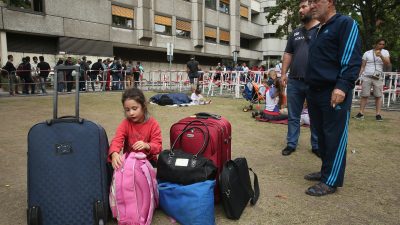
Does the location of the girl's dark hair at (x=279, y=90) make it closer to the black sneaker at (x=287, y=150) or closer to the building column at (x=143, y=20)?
the black sneaker at (x=287, y=150)

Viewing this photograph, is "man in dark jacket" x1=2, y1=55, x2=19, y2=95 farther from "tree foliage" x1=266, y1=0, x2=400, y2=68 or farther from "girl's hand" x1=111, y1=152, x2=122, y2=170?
"tree foliage" x1=266, y1=0, x2=400, y2=68

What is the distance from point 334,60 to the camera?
3.16 m

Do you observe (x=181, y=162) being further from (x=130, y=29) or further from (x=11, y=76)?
(x=130, y=29)

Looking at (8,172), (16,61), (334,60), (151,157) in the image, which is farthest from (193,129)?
(16,61)

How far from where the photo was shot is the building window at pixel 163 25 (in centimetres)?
2897

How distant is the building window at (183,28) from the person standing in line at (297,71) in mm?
27432

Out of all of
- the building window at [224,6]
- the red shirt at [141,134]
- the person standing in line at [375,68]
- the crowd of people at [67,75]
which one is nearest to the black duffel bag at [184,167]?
the red shirt at [141,134]

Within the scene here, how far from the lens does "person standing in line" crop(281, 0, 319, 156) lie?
4.45 m

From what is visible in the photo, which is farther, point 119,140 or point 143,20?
point 143,20

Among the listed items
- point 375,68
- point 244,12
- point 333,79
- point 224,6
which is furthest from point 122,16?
point 333,79

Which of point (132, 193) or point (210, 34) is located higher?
point (210, 34)

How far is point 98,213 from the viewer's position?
251 cm

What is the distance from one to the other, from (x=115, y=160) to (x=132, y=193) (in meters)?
0.33

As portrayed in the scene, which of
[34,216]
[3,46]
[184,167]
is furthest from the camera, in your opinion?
[3,46]
